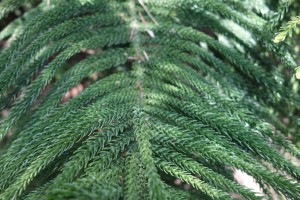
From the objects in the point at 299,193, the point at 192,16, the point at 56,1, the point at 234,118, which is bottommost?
the point at 299,193

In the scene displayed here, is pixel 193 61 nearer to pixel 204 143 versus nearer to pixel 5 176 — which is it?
pixel 204 143

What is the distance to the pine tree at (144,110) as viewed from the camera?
1.01 metres

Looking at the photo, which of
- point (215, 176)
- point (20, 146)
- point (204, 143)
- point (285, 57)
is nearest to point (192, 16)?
point (285, 57)

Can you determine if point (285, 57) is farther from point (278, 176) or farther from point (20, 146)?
point (20, 146)

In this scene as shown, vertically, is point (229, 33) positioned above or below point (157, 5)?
below

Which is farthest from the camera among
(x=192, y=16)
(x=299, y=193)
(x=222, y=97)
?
(x=192, y=16)

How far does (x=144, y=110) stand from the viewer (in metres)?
1.21

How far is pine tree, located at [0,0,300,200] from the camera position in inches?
39.6

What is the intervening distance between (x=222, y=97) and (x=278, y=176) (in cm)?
42

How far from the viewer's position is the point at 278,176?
100cm

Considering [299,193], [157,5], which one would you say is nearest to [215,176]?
[299,193]

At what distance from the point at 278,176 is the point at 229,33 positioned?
0.88 m

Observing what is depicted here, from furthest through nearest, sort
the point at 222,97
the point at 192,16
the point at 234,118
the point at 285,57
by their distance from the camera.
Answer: the point at 192,16 → the point at 285,57 → the point at 222,97 → the point at 234,118

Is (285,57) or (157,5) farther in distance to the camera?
(157,5)
